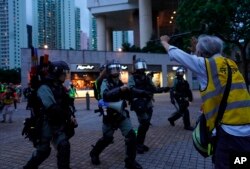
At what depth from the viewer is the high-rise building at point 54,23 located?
64.8 metres

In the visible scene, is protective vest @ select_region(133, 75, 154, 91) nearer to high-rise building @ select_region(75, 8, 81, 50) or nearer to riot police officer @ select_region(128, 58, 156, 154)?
riot police officer @ select_region(128, 58, 156, 154)

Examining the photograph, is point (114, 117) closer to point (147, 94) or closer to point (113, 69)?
point (113, 69)

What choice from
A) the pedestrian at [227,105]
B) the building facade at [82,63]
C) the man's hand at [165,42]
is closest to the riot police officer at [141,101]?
the man's hand at [165,42]

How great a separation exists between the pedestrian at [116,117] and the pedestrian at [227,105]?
261 cm

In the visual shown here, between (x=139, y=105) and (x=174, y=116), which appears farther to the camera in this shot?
(x=174, y=116)

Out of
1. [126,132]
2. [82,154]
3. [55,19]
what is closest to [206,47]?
[126,132]

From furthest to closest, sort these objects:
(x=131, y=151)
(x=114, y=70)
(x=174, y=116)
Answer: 1. (x=174, y=116)
2. (x=114, y=70)
3. (x=131, y=151)

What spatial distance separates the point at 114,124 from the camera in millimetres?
6090

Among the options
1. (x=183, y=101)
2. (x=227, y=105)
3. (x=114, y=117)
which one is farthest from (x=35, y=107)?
(x=183, y=101)

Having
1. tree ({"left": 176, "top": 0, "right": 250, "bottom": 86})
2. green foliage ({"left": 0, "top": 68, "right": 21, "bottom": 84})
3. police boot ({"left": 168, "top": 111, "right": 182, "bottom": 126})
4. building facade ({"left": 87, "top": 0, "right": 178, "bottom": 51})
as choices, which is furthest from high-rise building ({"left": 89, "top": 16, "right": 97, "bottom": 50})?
police boot ({"left": 168, "top": 111, "right": 182, "bottom": 126})

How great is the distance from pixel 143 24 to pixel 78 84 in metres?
18.9

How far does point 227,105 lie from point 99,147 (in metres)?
3.58

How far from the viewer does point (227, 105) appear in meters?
3.06

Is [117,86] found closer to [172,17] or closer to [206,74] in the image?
[206,74]
